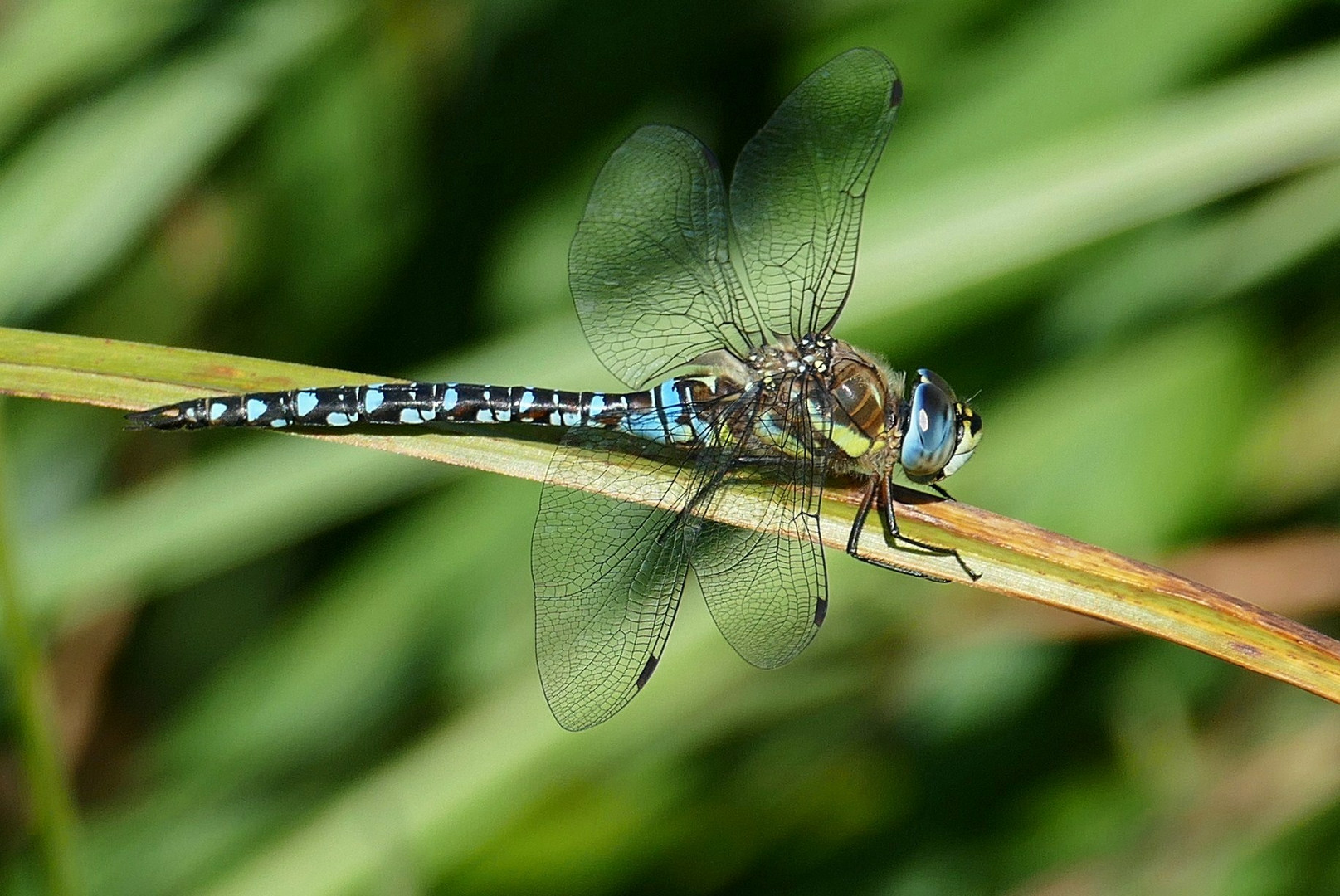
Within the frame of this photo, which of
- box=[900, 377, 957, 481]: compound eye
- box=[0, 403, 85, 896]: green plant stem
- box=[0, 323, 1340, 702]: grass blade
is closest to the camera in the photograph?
box=[0, 323, 1340, 702]: grass blade

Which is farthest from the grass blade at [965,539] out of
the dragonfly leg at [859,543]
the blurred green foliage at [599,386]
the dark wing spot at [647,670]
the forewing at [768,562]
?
the blurred green foliage at [599,386]

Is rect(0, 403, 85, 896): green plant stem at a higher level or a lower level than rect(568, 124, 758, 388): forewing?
lower

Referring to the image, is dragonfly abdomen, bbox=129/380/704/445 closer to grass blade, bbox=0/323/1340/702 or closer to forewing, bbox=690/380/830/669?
grass blade, bbox=0/323/1340/702

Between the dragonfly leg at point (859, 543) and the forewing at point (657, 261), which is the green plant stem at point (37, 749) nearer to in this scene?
the forewing at point (657, 261)

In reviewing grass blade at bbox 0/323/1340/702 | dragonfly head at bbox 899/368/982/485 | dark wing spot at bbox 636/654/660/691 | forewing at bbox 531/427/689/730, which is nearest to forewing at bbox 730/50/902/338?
dragonfly head at bbox 899/368/982/485

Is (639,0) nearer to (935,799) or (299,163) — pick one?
(299,163)

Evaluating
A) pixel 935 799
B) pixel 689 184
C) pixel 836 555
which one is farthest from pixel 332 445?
pixel 935 799
